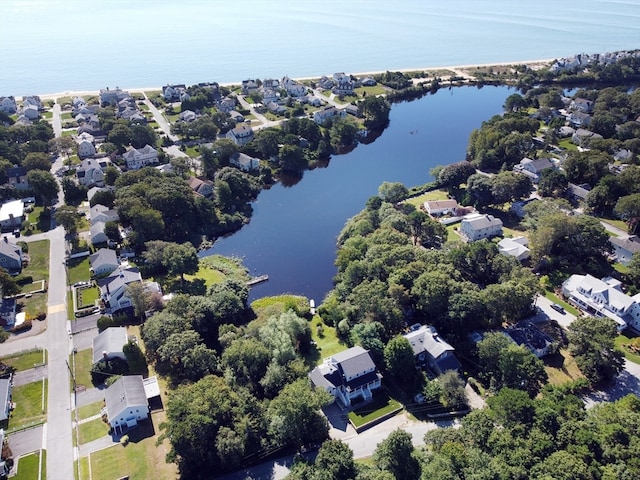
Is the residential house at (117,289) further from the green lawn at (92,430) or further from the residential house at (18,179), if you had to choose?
the residential house at (18,179)

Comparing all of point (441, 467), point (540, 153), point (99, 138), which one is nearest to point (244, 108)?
point (99, 138)


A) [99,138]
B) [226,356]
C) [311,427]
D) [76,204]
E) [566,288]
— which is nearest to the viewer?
[311,427]

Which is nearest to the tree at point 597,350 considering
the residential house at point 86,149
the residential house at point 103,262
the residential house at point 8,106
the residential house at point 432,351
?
the residential house at point 432,351

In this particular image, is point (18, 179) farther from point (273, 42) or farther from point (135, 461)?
point (273, 42)

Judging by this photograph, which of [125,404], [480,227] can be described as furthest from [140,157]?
[480,227]

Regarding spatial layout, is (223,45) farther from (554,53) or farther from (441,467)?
(441,467)
